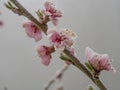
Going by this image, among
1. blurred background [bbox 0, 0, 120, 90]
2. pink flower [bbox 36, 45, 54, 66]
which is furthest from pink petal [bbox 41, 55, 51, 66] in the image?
blurred background [bbox 0, 0, 120, 90]

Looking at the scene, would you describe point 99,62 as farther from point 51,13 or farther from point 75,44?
point 75,44

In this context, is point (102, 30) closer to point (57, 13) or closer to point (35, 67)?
point (35, 67)

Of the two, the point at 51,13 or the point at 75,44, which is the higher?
the point at 75,44

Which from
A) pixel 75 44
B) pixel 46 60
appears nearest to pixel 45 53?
pixel 46 60

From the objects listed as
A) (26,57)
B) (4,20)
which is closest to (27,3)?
(4,20)

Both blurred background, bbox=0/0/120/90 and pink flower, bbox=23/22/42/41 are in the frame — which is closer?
pink flower, bbox=23/22/42/41

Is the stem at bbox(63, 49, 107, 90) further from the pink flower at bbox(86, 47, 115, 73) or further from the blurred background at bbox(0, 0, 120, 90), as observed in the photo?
the blurred background at bbox(0, 0, 120, 90)
